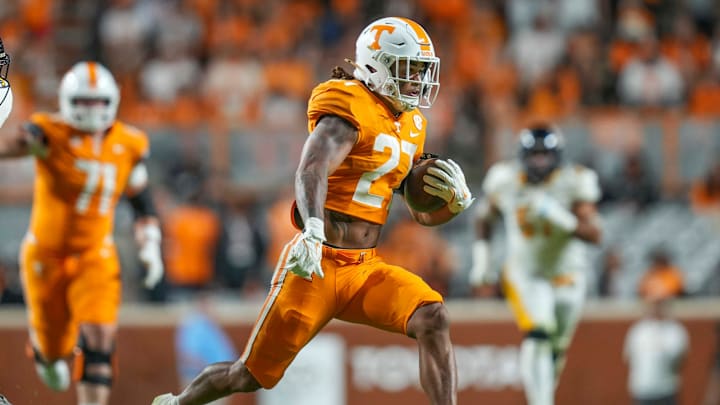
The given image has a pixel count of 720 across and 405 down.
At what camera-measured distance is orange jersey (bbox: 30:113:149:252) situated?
23.1 ft

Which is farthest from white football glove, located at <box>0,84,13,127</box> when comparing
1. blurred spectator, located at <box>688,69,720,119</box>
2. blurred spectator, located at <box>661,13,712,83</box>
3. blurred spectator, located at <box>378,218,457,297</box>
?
blurred spectator, located at <box>661,13,712,83</box>

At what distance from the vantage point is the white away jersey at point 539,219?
8.23 m

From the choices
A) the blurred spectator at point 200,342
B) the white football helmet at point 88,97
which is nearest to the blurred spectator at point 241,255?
the blurred spectator at point 200,342

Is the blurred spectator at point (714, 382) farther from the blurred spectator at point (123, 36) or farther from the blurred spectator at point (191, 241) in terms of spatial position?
the blurred spectator at point (123, 36)

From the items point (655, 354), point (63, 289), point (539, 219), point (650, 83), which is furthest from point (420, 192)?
point (650, 83)

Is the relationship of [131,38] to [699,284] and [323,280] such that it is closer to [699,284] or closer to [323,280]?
[699,284]

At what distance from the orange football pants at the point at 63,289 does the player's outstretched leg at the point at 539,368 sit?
2562 millimetres

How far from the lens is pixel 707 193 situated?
12.0 metres

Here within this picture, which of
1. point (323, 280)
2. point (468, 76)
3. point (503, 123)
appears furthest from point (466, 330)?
point (323, 280)

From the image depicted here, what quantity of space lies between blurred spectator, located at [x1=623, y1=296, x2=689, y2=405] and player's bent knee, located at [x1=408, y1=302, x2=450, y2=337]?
5.77m

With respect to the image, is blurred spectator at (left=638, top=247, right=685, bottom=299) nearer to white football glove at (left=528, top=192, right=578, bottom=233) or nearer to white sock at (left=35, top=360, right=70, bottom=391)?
white football glove at (left=528, top=192, right=578, bottom=233)

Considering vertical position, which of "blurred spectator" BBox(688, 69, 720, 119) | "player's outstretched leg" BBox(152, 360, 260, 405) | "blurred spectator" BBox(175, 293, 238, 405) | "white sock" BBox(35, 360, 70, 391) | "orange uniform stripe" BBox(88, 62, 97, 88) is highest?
"orange uniform stripe" BBox(88, 62, 97, 88)

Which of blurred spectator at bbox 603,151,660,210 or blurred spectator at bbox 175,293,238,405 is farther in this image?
blurred spectator at bbox 603,151,660,210

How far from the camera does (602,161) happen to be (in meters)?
11.9
